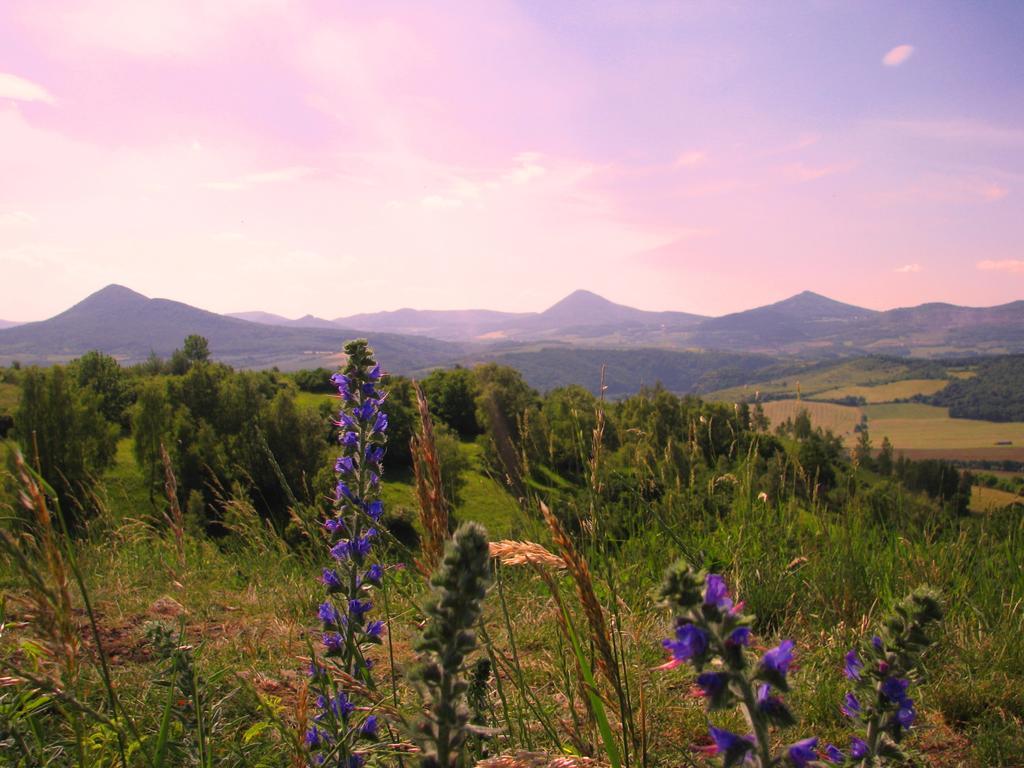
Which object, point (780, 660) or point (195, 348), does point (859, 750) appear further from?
point (195, 348)

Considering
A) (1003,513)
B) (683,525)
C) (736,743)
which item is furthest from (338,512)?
(1003,513)

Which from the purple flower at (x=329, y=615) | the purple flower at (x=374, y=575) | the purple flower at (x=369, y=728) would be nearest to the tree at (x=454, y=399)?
the purple flower at (x=374, y=575)

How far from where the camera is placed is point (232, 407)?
37.3 m

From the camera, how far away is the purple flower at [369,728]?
2158mm

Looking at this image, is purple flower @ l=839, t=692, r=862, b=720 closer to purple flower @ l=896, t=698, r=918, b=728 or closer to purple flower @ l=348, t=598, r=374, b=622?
purple flower @ l=896, t=698, r=918, b=728

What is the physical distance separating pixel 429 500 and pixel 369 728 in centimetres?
84

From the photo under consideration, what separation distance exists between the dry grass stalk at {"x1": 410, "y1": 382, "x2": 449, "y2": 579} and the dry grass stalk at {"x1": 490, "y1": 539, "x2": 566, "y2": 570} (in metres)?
0.29

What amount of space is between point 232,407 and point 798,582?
3810 centimetres

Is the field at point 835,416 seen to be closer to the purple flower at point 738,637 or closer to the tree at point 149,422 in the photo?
the tree at point 149,422

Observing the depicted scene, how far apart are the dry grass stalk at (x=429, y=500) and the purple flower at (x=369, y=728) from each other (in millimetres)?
545

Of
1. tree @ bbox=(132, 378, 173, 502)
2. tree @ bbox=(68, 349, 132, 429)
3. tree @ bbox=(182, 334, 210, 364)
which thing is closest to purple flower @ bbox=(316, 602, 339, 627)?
tree @ bbox=(132, 378, 173, 502)

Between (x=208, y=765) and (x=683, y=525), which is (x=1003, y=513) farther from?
(x=208, y=765)

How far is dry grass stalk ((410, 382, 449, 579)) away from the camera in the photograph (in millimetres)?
2377

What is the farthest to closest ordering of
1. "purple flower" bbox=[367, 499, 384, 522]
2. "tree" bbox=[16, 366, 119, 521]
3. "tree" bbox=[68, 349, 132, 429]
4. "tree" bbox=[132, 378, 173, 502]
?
"tree" bbox=[68, 349, 132, 429] < "tree" bbox=[132, 378, 173, 502] < "tree" bbox=[16, 366, 119, 521] < "purple flower" bbox=[367, 499, 384, 522]
